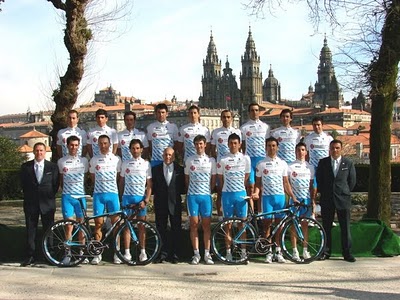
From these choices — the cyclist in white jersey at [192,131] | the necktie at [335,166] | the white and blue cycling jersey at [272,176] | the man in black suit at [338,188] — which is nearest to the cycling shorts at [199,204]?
the white and blue cycling jersey at [272,176]

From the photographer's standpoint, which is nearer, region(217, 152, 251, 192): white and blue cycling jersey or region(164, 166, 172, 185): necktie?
region(217, 152, 251, 192): white and blue cycling jersey

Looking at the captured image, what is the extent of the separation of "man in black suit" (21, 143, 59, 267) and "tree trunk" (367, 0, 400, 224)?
18.8 feet

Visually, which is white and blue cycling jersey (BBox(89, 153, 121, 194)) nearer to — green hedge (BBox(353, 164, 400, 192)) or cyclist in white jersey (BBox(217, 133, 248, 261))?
cyclist in white jersey (BBox(217, 133, 248, 261))

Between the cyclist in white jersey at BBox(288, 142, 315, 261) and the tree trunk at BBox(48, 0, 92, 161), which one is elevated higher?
the tree trunk at BBox(48, 0, 92, 161)

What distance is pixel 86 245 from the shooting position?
780 centimetres

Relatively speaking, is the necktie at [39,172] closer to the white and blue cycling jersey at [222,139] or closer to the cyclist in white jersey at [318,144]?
the white and blue cycling jersey at [222,139]

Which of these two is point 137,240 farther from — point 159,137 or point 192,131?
point 192,131

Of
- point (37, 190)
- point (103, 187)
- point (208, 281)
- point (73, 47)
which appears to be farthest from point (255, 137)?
point (73, 47)

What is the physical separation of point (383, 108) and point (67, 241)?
6.07 m

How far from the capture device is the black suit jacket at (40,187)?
798 centimetres

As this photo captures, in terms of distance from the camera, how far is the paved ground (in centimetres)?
636

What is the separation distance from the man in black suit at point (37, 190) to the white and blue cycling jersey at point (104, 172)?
58cm

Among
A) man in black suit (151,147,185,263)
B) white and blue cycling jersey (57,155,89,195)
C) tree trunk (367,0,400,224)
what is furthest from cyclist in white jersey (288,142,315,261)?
white and blue cycling jersey (57,155,89,195)

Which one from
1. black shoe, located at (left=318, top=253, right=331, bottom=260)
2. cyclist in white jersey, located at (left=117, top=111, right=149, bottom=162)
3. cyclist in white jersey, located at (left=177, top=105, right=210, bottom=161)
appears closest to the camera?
black shoe, located at (left=318, top=253, right=331, bottom=260)
